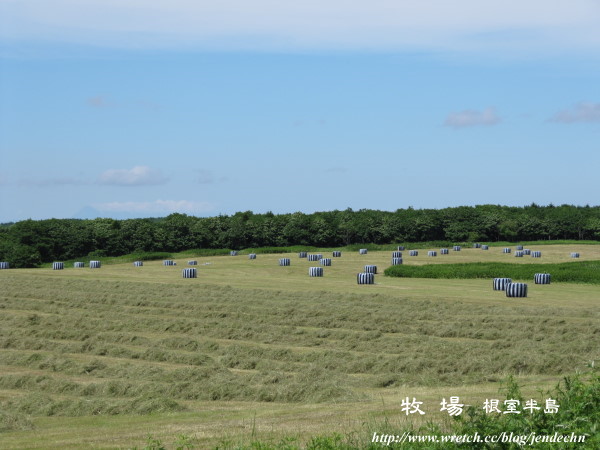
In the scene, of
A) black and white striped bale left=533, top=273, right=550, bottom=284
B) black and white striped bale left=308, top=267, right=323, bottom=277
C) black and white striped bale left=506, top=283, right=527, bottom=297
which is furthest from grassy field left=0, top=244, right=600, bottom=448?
black and white striped bale left=308, top=267, right=323, bottom=277

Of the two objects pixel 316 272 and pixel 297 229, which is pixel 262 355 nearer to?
pixel 316 272

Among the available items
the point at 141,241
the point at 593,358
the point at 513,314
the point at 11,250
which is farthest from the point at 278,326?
the point at 141,241

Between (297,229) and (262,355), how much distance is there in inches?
3897

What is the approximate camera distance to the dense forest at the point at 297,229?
11312 cm

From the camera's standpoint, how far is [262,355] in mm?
32625

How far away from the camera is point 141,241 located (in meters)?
120

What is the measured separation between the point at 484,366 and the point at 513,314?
14.0m

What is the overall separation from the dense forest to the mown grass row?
52.9 metres

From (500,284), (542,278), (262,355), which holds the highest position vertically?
(542,278)

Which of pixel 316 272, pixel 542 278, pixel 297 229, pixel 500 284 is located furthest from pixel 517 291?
pixel 297 229

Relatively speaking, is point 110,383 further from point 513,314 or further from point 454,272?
point 454,272

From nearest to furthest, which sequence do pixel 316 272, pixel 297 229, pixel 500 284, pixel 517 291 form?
pixel 517 291 → pixel 500 284 → pixel 316 272 → pixel 297 229

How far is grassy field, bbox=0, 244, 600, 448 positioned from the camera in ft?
64.7

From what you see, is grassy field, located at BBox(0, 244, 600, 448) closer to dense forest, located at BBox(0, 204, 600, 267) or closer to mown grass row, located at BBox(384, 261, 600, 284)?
mown grass row, located at BBox(384, 261, 600, 284)
